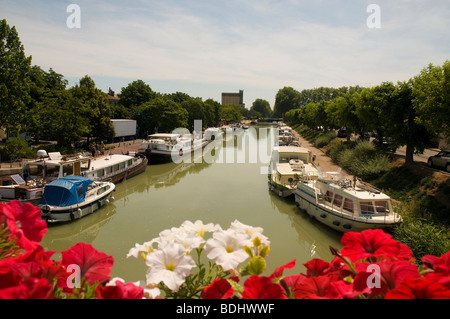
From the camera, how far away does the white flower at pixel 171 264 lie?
1870mm

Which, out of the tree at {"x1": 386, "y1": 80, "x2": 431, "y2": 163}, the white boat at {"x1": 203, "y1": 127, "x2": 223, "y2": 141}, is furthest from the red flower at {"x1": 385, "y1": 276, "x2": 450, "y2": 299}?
the white boat at {"x1": 203, "y1": 127, "x2": 223, "y2": 141}

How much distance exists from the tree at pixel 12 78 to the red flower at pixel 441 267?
2844 cm

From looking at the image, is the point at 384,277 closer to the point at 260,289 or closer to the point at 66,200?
the point at 260,289

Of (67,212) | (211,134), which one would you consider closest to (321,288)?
(67,212)

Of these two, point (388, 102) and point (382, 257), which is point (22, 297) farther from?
point (388, 102)

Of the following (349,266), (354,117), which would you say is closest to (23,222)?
(349,266)

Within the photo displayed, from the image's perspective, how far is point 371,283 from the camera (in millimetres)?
1670

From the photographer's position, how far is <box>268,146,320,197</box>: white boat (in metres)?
18.8

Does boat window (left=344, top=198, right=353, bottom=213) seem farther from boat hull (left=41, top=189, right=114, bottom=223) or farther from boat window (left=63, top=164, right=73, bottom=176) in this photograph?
boat window (left=63, top=164, right=73, bottom=176)

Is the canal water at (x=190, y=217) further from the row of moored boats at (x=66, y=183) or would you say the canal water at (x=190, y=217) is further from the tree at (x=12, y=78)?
the tree at (x=12, y=78)

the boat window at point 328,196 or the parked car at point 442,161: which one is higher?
the parked car at point 442,161

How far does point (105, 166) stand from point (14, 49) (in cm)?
1294

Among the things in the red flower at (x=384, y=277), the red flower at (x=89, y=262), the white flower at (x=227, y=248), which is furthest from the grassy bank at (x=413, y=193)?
the red flower at (x=89, y=262)

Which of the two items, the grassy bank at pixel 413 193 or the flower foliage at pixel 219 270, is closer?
the flower foliage at pixel 219 270
